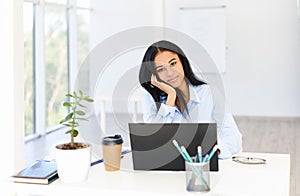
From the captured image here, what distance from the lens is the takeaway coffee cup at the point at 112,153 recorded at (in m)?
1.46

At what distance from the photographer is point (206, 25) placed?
6590 millimetres

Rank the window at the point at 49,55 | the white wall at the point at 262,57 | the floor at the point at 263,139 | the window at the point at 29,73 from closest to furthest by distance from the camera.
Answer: the floor at the point at 263,139 → the window at the point at 29,73 → the window at the point at 49,55 → the white wall at the point at 262,57

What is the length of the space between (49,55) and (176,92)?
4.37 meters

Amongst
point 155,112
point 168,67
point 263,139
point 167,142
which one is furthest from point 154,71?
point 263,139

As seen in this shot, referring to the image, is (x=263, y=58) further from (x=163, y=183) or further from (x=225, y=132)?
(x=163, y=183)

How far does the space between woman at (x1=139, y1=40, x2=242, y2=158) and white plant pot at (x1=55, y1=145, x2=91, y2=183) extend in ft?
1.98

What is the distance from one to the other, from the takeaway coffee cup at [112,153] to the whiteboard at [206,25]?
5.26 m

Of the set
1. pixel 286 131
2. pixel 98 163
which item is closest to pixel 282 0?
pixel 286 131

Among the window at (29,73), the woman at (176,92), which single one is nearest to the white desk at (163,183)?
the woman at (176,92)

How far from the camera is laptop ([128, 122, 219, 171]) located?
138 cm

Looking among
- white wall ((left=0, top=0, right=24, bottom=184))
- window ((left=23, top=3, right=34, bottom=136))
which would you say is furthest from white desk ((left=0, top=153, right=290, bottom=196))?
window ((left=23, top=3, right=34, bottom=136))

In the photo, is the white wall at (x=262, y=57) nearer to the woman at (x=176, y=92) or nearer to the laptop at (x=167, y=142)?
the woman at (x=176, y=92)

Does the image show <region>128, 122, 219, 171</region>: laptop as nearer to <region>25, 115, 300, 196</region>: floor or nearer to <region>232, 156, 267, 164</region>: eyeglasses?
<region>232, 156, 267, 164</region>: eyeglasses

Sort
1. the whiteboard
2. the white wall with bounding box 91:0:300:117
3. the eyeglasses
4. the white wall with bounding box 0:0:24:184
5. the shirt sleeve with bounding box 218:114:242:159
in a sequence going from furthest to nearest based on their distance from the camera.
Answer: the whiteboard < the white wall with bounding box 91:0:300:117 < the shirt sleeve with bounding box 218:114:242:159 < the eyeglasses < the white wall with bounding box 0:0:24:184
